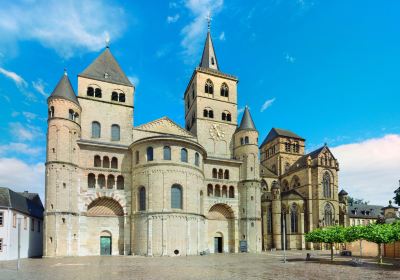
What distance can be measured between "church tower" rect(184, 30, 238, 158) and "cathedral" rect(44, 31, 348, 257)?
185 millimetres

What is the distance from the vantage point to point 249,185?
5500cm

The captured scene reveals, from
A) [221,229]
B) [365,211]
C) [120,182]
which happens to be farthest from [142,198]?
[365,211]

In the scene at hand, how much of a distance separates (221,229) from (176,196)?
500 inches

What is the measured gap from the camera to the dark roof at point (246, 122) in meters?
58.0

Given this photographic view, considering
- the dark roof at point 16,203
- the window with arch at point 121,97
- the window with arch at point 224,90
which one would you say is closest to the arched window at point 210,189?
the window with arch at point 224,90

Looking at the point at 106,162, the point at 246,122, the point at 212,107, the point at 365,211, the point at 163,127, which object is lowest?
the point at 365,211

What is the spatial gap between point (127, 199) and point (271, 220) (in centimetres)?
3069

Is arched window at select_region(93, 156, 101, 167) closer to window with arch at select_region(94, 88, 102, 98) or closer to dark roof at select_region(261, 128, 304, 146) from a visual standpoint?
window with arch at select_region(94, 88, 102, 98)

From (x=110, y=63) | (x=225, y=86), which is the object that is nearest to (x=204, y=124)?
(x=225, y=86)

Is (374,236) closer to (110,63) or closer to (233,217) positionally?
(233,217)

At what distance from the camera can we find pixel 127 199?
47375 millimetres

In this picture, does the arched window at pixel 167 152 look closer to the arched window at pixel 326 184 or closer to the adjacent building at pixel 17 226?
the adjacent building at pixel 17 226

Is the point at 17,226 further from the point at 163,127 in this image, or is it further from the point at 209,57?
the point at 209,57

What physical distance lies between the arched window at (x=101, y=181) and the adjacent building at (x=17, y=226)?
9.80 meters
